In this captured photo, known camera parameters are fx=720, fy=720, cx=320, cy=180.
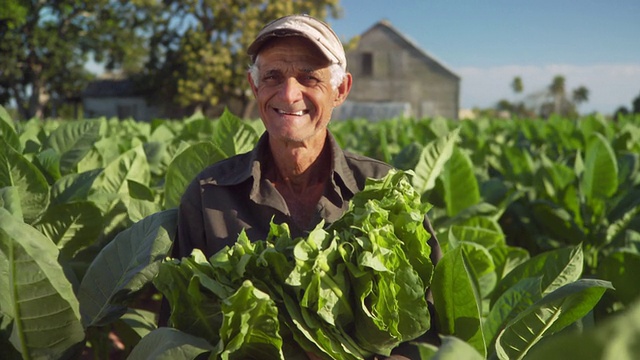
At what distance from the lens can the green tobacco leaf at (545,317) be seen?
1.54m

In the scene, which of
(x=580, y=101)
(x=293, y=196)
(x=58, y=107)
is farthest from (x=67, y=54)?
(x=580, y=101)

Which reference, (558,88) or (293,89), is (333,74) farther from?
(558,88)

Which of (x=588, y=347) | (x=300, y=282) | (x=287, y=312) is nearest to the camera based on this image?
(x=588, y=347)

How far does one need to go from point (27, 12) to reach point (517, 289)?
44739mm

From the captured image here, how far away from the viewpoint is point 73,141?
3.14 meters

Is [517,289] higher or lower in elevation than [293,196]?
lower

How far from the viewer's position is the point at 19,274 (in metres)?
1.58

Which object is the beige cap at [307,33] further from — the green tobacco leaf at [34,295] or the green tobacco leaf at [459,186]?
the green tobacco leaf at [459,186]

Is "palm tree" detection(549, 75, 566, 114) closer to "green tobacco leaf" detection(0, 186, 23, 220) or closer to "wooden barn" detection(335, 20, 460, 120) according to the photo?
"wooden barn" detection(335, 20, 460, 120)

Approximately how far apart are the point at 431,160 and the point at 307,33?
1058mm

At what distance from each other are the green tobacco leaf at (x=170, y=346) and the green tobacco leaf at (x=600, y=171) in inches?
124

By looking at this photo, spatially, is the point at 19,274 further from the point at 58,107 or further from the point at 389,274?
the point at 58,107

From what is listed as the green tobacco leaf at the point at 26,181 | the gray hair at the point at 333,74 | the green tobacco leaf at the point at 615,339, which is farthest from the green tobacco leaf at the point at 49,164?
the green tobacco leaf at the point at 615,339

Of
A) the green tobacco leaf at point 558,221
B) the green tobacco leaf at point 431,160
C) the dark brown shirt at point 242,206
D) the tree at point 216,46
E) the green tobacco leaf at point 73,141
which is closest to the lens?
the dark brown shirt at point 242,206
